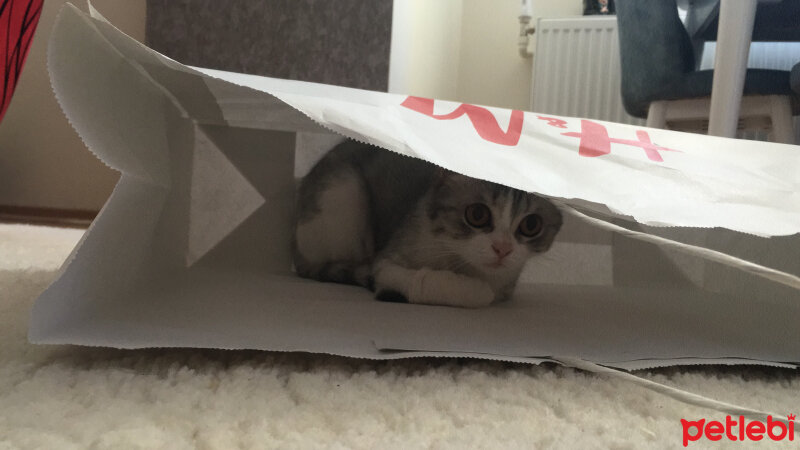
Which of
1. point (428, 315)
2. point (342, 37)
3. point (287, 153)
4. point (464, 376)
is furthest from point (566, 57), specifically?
point (464, 376)

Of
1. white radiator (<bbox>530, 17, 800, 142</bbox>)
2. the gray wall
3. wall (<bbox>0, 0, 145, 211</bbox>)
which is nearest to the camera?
the gray wall

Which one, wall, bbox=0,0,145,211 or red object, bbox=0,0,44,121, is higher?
red object, bbox=0,0,44,121

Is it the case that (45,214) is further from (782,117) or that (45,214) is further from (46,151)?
(782,117)

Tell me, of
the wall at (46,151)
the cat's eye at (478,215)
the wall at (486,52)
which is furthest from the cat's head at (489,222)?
the wall at (46,151)

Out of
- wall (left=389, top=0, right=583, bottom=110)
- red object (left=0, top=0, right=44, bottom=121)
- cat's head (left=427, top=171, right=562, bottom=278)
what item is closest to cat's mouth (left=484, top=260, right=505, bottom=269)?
cat's head (left=427, top=171, right=562, bottom=278)

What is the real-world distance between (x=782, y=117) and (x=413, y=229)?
1469 millimetres

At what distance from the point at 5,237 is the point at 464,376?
147 cm

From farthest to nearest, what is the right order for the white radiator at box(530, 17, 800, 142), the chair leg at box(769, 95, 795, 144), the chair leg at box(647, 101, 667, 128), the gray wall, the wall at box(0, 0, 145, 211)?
1. the white radiator at box(530, 17, 800, 142)
2. the wall at box(0, 0, 145, 211)
3. the chair leg at box(647, 101, 667, 128)
4. the chair leg at box(769, 95, 795, 144)
5. the gray wall

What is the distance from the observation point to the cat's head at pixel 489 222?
3.01 ft

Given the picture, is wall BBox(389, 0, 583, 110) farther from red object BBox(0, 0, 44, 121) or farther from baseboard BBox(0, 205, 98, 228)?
red object BBox(0, 0, 44, 121)

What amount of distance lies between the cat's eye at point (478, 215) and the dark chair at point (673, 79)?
127 cm

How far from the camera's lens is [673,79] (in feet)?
6.23

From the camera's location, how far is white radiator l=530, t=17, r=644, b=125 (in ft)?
8.16

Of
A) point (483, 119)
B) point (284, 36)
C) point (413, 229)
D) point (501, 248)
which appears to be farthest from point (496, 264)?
point (284, 36)
